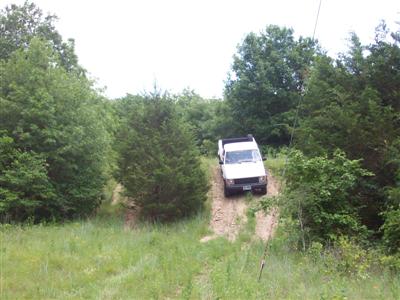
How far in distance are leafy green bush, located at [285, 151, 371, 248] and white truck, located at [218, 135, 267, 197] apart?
229 inches

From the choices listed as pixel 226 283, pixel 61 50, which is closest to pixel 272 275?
pixel 226 283

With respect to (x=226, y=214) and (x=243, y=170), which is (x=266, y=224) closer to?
(x=226, y=214)

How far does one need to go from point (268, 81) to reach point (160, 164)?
52.8ft

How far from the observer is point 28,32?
34.0 m

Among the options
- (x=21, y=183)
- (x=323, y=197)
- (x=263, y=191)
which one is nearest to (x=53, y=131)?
(x=21, y=183)

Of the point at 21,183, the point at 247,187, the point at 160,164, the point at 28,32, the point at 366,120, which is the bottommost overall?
the point at 247,187

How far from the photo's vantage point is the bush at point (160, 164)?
17.0 m

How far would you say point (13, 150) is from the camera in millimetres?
16719

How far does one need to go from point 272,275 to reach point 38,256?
573 cm

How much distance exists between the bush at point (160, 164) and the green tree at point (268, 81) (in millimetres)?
13726

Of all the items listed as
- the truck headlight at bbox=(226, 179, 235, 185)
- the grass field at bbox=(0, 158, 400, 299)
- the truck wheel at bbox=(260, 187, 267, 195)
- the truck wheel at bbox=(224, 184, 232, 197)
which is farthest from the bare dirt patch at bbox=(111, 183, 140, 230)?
the truck wheel at bbox=(260, 187, 267, 195)

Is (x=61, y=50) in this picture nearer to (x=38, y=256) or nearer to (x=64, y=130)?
(x=64, y=130)

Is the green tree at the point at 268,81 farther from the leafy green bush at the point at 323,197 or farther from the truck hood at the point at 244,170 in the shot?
the leafy green bush at the point at 323,197

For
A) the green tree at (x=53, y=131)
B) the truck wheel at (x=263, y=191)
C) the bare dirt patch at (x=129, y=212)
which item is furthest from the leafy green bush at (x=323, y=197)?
the green tree at (x=53, y=131)
